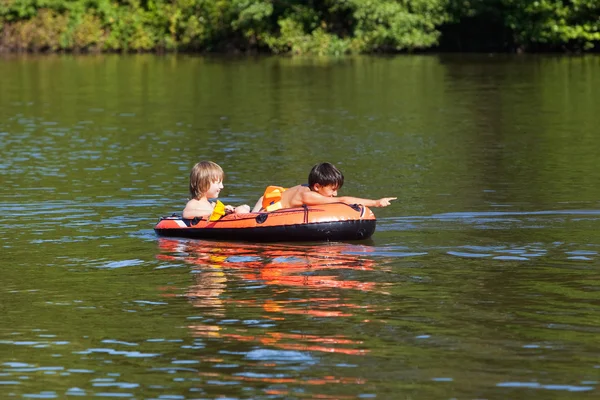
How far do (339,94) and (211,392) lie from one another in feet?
87.4

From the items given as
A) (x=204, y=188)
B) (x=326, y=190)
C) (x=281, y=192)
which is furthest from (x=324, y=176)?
(x=204, y=188)

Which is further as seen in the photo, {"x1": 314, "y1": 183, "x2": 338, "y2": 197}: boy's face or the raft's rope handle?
{"x1": 314, "y1": 183, "x2": 338, "y2": 197}: boy's face

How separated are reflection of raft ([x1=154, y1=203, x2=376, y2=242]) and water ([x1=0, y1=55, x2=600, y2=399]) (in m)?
0.15

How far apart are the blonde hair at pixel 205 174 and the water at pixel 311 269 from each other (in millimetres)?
669

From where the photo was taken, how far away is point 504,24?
180 ft

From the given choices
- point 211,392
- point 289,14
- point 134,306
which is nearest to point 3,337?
point 134,306

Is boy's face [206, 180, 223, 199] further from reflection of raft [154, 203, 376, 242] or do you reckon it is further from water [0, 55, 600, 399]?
water [0, 55, 600, 399]

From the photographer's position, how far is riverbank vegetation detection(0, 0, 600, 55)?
53.1 metres

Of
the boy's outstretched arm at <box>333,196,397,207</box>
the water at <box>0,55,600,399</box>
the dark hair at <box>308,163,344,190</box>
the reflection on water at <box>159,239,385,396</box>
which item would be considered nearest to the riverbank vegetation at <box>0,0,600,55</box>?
the water at <box>0,55,600,399</box>

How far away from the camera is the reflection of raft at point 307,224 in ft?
42.6

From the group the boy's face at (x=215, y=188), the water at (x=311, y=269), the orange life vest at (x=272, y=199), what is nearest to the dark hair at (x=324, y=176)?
the orange life vest at (x=272, y=199)

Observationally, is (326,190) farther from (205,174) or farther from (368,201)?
(205,174)

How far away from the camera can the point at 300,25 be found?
58.9m

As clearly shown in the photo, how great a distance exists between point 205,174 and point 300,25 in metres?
46.1
